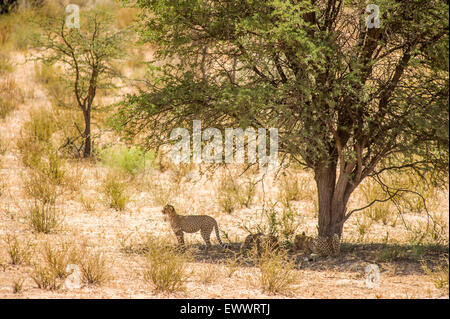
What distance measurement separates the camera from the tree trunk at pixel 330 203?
8.21 metres

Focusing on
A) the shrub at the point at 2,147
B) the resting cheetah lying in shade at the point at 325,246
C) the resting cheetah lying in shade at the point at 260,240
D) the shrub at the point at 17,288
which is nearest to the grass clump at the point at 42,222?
the shrub at the point at 17,288

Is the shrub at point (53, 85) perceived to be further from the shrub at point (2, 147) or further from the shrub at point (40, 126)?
the shrub at point (2, 147)

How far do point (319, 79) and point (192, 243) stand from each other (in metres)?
3.36

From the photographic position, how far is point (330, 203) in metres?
8.37

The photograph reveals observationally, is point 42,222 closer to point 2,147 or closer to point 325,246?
point 325,246

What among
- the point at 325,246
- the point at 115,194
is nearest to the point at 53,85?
the point at 115,194

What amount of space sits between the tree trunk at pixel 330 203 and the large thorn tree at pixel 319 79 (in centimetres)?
9

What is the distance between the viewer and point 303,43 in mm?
6738

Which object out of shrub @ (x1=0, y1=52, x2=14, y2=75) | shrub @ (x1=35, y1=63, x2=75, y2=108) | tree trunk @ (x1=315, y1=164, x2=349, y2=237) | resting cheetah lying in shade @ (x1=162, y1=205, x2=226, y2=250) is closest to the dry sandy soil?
resting cheetah lying in shade @ (x1=162, y1=205, x2=226, y2=250)

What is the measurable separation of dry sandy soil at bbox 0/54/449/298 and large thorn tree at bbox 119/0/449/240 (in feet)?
4.10

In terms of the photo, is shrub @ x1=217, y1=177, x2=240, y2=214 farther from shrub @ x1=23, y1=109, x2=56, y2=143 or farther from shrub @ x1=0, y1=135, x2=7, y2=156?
shrub @ x1=0, y1=135, x2=7, y2=156

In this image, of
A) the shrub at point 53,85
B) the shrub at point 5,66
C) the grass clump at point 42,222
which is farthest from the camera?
the shrub at point 5,66

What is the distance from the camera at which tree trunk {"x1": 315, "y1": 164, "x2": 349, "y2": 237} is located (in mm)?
8211
